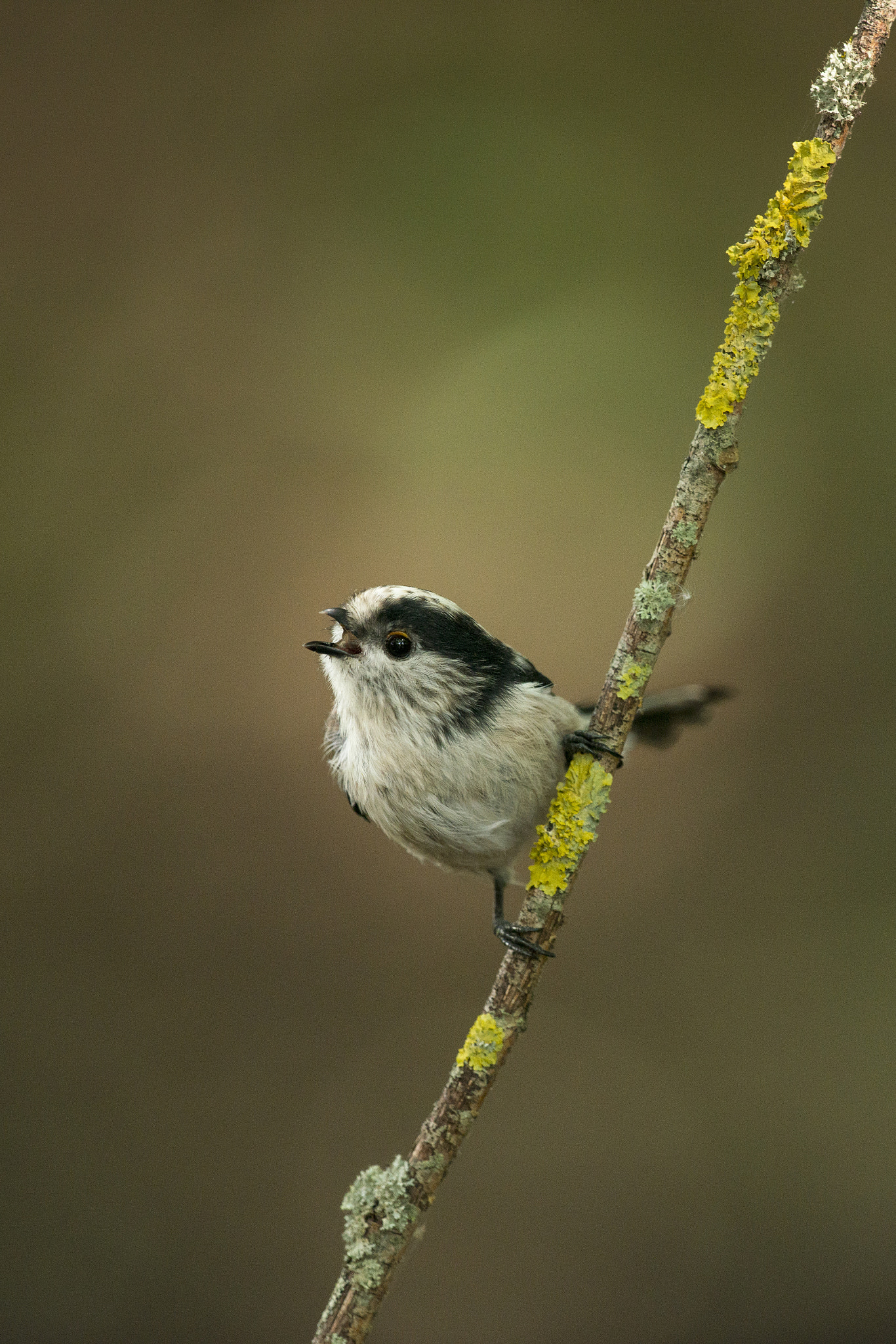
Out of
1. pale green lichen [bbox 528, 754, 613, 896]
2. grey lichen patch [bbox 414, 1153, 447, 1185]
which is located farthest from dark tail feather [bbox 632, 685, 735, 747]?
grey lichen patch [bbox 414, 1153, 447, 1185]

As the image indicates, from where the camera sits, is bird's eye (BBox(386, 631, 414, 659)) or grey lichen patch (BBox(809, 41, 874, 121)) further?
bird's eye (BBox(386, 631, 414, 659))

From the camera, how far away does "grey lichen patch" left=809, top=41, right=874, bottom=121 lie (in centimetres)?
84

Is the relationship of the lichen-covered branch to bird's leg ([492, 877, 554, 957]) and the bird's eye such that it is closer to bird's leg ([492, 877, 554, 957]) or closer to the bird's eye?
bird's leg ([492, 877, 554, 957])

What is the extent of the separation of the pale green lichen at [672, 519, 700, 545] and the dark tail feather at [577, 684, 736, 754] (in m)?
0.41

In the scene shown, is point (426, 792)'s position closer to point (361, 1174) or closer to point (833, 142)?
point (361, 1174)

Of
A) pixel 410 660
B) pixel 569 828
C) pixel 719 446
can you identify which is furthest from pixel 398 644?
pixel 719 446

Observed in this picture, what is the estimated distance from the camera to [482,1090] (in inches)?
37.6

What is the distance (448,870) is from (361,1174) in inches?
15.3

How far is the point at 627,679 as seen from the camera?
969 millimetres

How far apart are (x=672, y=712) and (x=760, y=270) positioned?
0.62 meters

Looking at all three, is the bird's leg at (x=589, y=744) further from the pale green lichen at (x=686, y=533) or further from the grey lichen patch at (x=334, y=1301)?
the grey lichen patch at (x=334, y=1301)

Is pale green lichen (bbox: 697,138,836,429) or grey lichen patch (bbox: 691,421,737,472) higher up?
pale green lichen (bbox: 697,138,836,429)

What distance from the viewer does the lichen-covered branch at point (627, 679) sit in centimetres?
89

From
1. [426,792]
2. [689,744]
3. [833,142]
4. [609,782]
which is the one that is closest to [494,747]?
[426,792]
